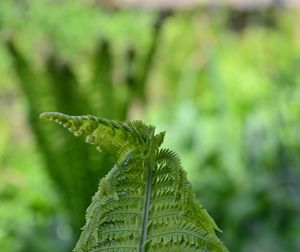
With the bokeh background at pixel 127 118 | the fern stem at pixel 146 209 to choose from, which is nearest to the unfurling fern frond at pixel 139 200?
the fern stem at pixel 146 209

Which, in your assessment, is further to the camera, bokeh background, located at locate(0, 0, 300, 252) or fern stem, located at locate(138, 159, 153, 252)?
bokeh background, located at locate(0, 0, 300, 252)

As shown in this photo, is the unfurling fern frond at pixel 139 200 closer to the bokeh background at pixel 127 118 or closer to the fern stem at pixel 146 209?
the fern stem at pixel 146 209

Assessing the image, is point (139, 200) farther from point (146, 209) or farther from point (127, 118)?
point (127, 118)

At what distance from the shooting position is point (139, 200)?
0.75m

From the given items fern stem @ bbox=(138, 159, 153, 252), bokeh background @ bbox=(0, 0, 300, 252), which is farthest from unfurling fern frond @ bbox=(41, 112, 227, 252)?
bokeh background @ bbox=(0, 0, 300, 252)

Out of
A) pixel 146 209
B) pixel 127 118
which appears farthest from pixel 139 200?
pixel 127 118

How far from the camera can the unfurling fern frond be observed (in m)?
0.69

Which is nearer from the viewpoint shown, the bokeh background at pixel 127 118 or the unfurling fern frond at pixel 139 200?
the unfurling fern frond at pixel 139 200

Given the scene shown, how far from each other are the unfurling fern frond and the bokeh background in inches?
87.0

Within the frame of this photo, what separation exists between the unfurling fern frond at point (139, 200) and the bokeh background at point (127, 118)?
2.21 meters

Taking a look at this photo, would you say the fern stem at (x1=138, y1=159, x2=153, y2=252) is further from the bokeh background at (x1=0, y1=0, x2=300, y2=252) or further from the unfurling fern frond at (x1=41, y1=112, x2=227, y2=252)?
the bokeh background at (x1=0, y1=0, x2=300, y2=252)

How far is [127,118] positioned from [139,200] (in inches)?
107

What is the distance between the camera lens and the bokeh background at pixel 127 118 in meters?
3.15

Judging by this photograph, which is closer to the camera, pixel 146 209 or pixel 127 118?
pixel 146 209
